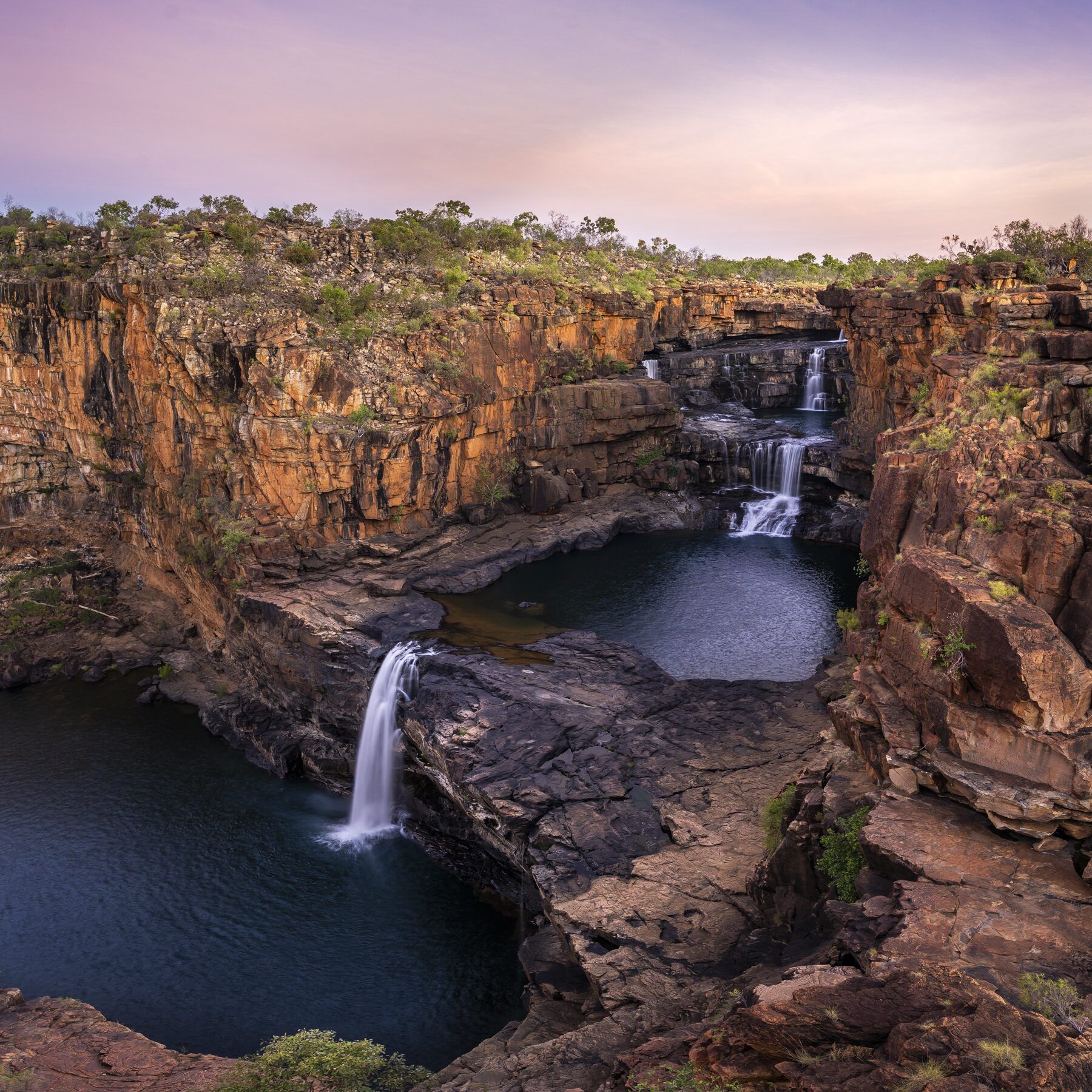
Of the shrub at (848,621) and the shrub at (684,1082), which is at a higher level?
the shrub at (848,621)

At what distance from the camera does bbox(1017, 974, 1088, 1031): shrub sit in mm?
10953

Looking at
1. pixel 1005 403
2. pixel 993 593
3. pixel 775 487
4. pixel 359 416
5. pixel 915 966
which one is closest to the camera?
pixel 915 966

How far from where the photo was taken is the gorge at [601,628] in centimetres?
1530

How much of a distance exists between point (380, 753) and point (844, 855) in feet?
60.9

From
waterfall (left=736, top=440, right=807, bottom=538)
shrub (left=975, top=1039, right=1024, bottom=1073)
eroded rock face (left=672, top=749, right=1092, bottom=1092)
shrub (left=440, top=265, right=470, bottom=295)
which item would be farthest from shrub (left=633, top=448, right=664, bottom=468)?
shrub (left=975, top=1039, right=1024, bottom=1073)

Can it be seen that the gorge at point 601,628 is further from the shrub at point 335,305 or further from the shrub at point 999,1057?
the shrub at point 335,305

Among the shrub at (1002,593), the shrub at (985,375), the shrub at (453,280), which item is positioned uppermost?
the shrub at (453,280)

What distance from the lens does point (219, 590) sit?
4075cm

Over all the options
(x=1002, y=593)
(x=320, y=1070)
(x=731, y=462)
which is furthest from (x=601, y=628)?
(x=1002, y=593)

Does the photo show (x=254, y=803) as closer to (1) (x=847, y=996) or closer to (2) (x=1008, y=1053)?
(1) (x=847, y=996)

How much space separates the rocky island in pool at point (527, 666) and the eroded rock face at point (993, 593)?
0.31 ft

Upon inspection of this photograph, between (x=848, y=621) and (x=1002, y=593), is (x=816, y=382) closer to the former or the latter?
(x=848, y=621)

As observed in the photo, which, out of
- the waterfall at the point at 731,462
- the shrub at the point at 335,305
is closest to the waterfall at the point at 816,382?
the waterfall at the point at 731,462

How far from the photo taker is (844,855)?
17.4m
